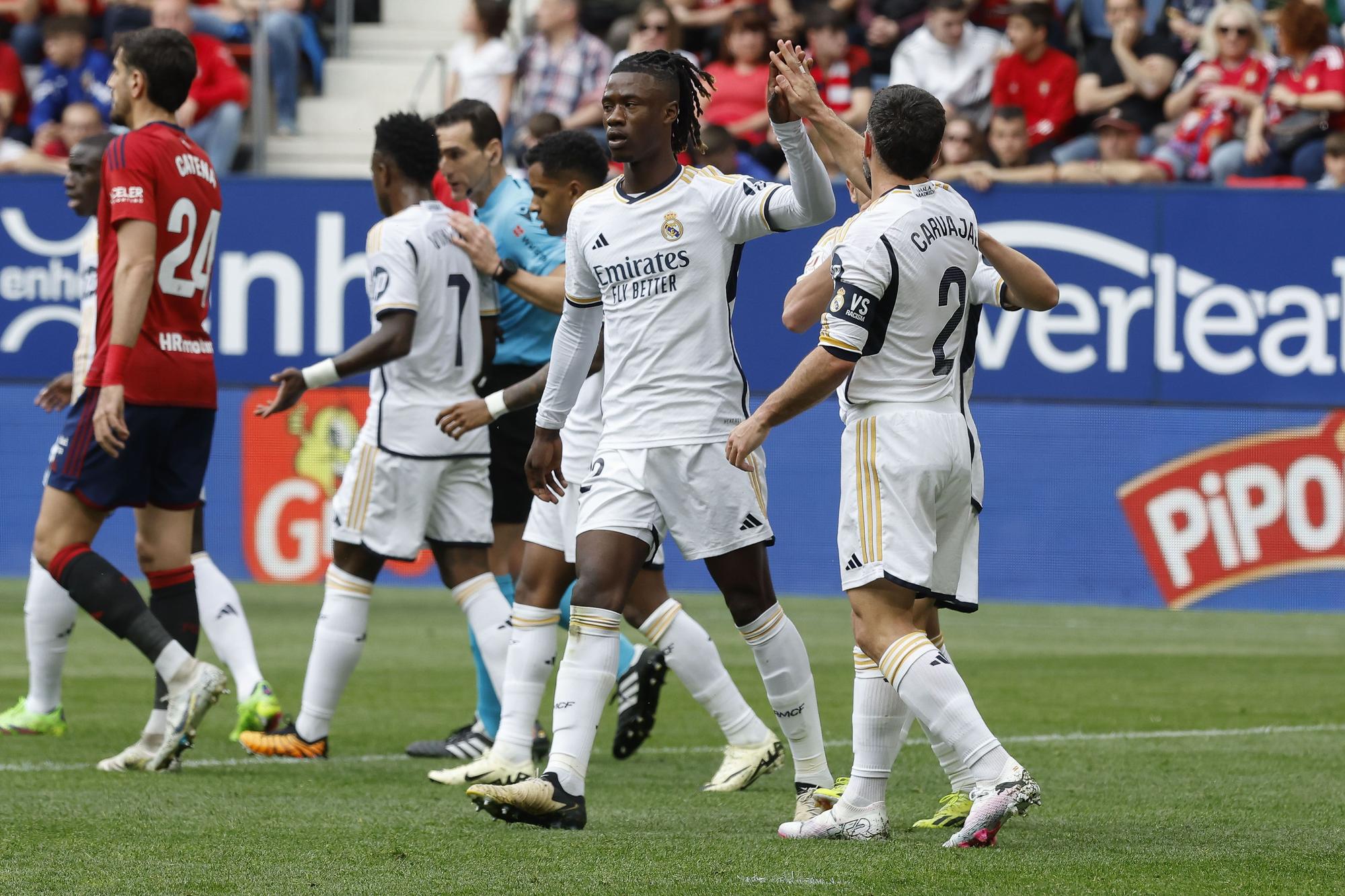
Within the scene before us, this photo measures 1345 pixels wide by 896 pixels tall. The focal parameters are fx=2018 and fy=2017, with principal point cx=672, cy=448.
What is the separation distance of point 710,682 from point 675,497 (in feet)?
3.95

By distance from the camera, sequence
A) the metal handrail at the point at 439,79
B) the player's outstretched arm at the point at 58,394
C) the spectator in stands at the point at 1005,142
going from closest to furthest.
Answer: the player's outstretched arm at the point at 58,394 → the spectator in stands at the point at 1005,142 → the metal handrail at the point at 439,79

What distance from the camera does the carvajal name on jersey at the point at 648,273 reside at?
562 centimetres

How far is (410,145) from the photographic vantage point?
7.36 m

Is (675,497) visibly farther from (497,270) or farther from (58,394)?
(58,394)

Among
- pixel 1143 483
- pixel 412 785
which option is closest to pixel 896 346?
pixel 412 785

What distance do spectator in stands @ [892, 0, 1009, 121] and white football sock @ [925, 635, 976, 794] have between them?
10.8m

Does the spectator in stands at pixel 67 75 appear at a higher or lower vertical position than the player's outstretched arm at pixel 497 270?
higher

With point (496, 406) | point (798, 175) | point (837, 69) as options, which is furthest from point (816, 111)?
point (837, 69)

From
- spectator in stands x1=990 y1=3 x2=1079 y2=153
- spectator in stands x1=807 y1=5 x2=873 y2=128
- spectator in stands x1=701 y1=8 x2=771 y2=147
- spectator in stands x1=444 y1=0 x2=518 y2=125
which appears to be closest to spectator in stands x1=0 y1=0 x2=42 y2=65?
spectator in stands x1=444 y1=0 x2=518 y2=125

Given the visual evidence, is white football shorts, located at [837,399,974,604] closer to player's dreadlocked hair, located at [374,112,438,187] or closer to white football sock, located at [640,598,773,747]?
white football sock, located at [640,598,773,747]

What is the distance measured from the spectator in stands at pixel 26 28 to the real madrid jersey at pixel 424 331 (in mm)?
11529

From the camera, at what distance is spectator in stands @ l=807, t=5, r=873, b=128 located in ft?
51.8

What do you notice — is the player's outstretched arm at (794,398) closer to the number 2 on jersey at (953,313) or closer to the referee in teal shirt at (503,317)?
the number 2 on jersey at (953,313)

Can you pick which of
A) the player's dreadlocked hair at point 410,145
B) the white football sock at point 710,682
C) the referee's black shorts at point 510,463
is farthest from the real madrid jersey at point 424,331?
the white football sock at point 710,682
